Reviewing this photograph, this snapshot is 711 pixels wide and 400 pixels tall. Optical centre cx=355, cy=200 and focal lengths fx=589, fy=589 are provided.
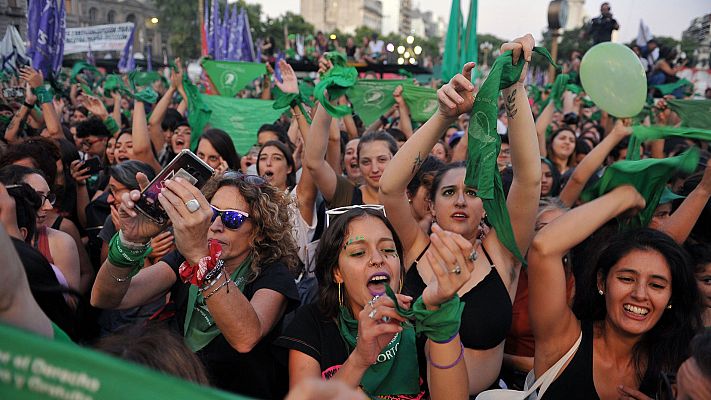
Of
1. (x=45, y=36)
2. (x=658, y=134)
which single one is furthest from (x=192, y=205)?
(x=45, y=36)

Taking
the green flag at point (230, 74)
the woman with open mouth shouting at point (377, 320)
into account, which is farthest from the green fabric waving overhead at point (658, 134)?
the green flag at point (230, 74)

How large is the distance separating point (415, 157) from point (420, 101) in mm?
3987

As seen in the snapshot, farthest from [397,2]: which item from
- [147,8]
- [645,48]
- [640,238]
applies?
[640,238]

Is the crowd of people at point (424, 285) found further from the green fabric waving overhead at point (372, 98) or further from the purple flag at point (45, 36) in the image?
the purple flag at point (45, 36)

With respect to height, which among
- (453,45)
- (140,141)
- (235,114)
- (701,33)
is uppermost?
(701,33)

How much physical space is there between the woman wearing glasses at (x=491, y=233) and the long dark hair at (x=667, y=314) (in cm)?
42

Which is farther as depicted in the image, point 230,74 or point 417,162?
point 230,74

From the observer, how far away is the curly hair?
9.07ft

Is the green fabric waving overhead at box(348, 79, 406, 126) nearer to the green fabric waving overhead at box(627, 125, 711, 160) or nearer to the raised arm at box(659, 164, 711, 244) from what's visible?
the green fabric waving overhead at box(627, 125, 711, 160)

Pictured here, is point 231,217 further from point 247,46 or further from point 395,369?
point 247,46

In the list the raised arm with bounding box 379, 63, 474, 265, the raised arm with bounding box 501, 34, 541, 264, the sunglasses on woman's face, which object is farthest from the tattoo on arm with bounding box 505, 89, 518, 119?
the sunglasses on woman's face

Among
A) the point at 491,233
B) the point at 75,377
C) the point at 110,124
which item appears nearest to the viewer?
the point at 75,377

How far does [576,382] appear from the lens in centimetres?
244

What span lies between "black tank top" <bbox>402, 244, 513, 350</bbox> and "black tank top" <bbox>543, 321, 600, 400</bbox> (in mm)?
287
